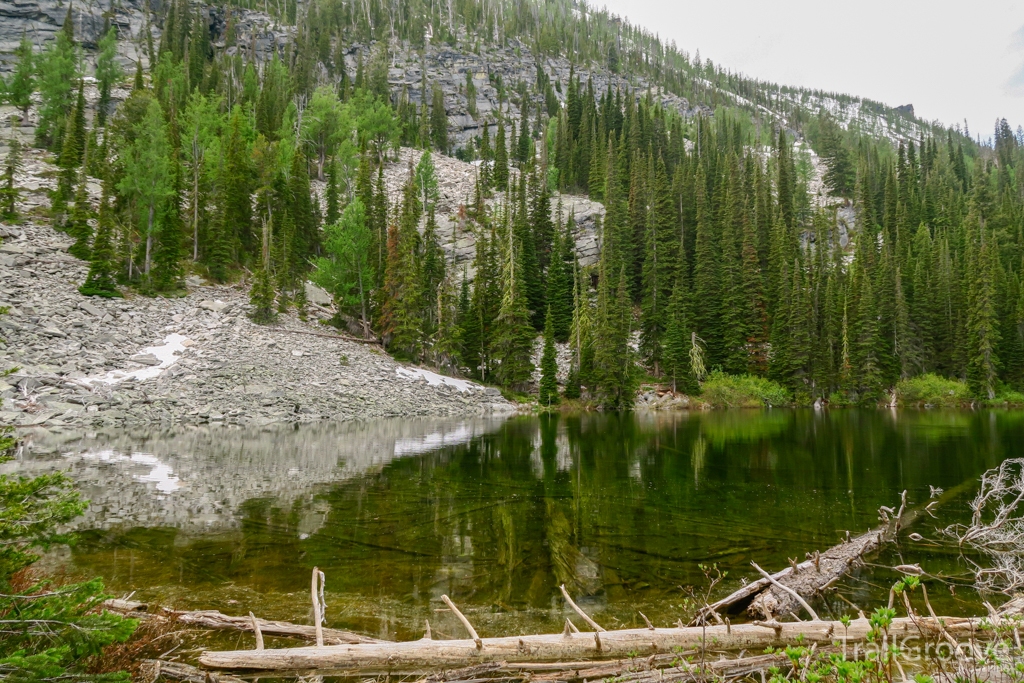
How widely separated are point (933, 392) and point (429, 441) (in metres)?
56.2

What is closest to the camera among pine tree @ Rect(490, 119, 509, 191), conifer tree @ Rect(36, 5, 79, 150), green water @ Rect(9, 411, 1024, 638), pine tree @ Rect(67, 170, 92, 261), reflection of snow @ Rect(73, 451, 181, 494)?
green water @ Rect(9, 411, 1024, 638)

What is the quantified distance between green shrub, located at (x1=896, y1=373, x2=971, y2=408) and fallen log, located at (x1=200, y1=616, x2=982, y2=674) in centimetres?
6191

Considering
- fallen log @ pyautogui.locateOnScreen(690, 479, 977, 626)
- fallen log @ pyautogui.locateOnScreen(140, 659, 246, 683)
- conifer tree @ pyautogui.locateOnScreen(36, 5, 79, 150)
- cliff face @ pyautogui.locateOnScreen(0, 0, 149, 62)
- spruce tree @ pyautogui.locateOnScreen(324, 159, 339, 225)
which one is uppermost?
cliff face @ pyautogui.locateOnScreen(0, 0, 149, 62)

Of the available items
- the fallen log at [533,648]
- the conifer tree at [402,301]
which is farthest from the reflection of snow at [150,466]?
the conifer tree at [402,301]

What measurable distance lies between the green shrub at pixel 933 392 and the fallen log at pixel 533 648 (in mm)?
61905

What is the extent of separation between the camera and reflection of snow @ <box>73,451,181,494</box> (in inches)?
559

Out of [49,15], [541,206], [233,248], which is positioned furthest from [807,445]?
[49,15]

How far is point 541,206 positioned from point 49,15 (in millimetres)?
91223

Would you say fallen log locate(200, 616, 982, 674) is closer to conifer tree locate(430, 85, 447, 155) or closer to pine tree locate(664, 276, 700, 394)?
pine tree locate(664, 276, 700, 394)

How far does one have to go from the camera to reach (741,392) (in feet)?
179

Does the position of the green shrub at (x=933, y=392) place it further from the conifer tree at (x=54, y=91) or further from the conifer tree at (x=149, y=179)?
the conifer tree at (x=54, y=91)

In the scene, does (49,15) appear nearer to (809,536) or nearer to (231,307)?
(231,307)

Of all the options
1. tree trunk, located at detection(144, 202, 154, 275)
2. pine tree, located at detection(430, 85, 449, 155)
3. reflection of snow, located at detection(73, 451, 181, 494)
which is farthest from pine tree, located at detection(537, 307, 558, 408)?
pine tree, located at detection(430, 85, 449, 155)

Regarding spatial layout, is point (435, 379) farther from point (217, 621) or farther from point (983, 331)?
point (983, 331)
